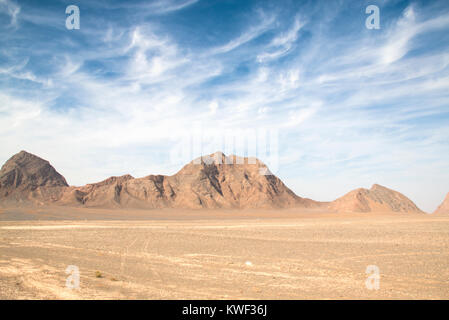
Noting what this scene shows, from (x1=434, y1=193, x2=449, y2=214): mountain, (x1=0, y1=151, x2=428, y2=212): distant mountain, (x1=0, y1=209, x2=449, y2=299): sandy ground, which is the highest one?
(x1=0, y1=151, x2=428, y2=212): distant mountain

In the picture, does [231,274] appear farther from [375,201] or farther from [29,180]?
[29,180]

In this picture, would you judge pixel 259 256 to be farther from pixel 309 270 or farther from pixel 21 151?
pixel 21 151

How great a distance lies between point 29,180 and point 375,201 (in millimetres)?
155377

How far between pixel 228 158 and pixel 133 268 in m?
182

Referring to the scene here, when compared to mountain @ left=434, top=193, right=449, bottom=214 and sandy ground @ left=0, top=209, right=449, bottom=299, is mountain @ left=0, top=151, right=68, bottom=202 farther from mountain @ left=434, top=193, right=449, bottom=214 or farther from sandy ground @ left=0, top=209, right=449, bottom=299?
mountain @ left=434, top=193, right=449, bottom=214

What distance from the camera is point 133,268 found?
13.3 m

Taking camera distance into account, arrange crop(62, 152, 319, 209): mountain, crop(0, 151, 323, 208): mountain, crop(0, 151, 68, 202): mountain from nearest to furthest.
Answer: crop(0, 151, 323, 208): mountain < crop(0, 151, 68, 202): mountain < crop(62, 152, 319, 209): mountain

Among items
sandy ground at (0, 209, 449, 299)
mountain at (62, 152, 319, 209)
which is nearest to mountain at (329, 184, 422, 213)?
mountain at (62, 152, 319, 209)

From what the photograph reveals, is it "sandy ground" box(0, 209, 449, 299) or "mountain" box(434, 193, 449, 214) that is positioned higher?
"sandy ground" box(0, 209, 449, 299)

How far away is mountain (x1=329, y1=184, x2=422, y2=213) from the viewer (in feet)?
491

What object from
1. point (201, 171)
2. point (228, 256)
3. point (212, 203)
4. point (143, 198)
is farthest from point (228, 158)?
point (228, 256)

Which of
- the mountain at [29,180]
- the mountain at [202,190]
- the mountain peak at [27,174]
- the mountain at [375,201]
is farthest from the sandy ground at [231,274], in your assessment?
the mountain peak at [27,174]

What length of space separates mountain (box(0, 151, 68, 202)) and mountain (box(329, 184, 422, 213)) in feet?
415

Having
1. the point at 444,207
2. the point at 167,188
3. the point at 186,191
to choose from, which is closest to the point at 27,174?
the point at 167,188
